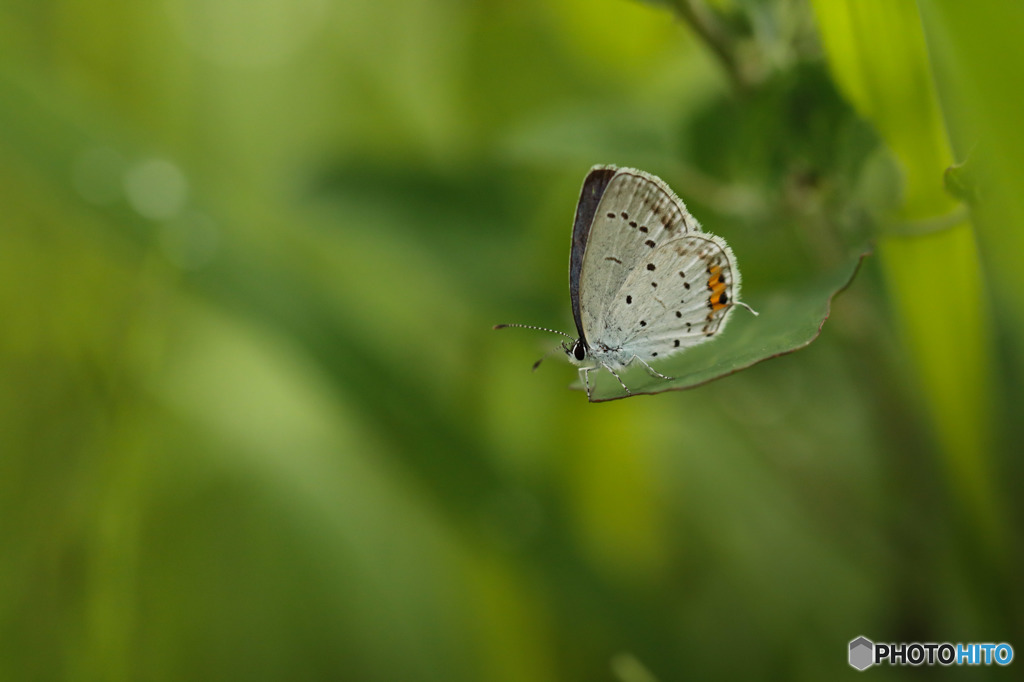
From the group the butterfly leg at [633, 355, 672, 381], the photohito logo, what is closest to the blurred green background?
the photohito logo

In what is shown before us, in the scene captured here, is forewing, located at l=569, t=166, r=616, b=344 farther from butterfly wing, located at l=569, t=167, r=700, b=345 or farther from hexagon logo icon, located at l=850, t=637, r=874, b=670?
hexagon logo icon, located at l=850, t=637, r=874, b=670

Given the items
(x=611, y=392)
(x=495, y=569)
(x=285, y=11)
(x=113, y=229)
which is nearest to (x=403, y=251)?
(x=113, y=229)

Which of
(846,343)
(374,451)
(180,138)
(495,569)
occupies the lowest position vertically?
(495,569)

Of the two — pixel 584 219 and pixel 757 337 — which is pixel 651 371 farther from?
pixel 757 337

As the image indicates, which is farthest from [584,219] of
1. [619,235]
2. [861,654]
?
[861,654]

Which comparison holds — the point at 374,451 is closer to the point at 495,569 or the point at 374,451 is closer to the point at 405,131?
the point at 495,569

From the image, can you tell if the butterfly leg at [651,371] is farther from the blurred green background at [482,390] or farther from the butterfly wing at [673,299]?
the blurred green background at [482,390]
